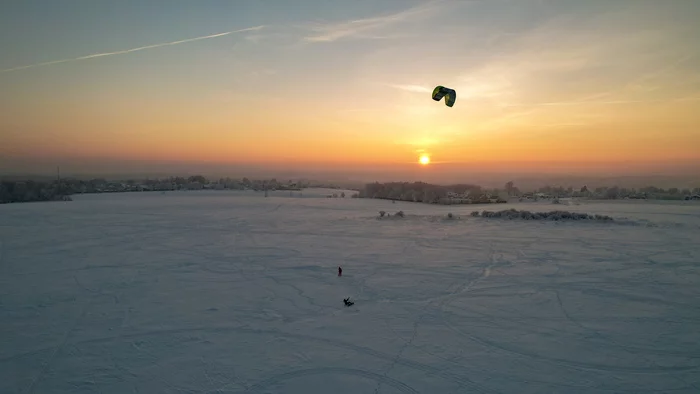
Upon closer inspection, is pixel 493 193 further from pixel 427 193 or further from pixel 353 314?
pixel 353 314

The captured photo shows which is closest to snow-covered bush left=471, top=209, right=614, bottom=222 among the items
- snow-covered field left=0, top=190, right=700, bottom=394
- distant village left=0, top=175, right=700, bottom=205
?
snow-covered field left=0, top=190, right=700, bottom=394

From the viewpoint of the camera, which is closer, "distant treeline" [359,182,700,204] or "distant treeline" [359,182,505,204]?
"distant treeline" [359,182,700,204]

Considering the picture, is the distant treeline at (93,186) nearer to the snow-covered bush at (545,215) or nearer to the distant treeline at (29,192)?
the distant treeline at (29,192)

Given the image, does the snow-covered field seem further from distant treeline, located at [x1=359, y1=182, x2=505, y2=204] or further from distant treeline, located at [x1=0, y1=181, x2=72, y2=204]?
distant treeline, located at [x1=0, y1=181, x2=72, y2=204]

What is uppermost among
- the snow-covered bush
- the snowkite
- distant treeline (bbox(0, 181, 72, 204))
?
the snowkite

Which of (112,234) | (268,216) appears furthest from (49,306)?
(268,216)

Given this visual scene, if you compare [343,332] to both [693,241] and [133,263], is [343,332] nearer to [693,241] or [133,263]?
[133,263]

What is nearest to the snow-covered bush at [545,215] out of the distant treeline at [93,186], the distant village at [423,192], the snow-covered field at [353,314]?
the snow-covered field at [353,314]

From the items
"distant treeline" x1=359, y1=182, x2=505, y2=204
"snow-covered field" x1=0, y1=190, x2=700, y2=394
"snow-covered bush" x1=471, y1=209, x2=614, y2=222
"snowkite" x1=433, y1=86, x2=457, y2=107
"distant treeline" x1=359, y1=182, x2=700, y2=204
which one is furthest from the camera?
"distant treeline" x1=359, y1=182, x2=505, y2=204
